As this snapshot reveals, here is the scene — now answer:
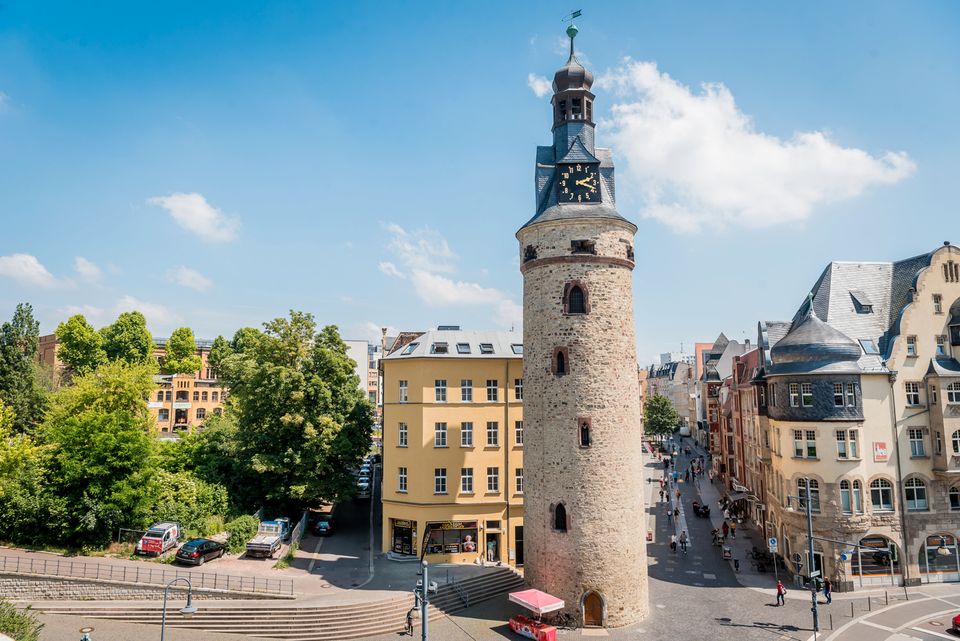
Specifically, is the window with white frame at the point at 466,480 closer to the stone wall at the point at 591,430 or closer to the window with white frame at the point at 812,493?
the stone wall at the point at 591,430

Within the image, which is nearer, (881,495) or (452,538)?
(881,495)

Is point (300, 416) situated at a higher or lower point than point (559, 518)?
higher

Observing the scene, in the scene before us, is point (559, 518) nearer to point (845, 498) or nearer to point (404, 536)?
point (404, 536)

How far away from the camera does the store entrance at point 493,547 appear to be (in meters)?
35.5

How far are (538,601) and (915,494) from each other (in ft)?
75.2

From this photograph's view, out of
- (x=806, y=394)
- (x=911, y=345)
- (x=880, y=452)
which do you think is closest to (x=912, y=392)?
(x=911, y=345)

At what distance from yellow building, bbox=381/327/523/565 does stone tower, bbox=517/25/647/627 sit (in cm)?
668

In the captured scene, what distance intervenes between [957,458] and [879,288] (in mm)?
10877

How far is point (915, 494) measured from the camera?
33625 millimetres

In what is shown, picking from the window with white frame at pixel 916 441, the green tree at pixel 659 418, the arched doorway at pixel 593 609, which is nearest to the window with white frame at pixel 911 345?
the window with white frame at pixel 916 441

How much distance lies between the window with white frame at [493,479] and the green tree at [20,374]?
36668mm

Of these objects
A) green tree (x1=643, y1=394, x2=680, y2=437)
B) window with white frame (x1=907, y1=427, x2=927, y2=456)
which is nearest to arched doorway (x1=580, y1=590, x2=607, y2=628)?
window with white frame (x1=907, y1=427, x2=927, y2=456)

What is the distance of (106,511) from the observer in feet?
106

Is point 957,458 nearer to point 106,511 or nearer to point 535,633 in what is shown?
point 535,633
